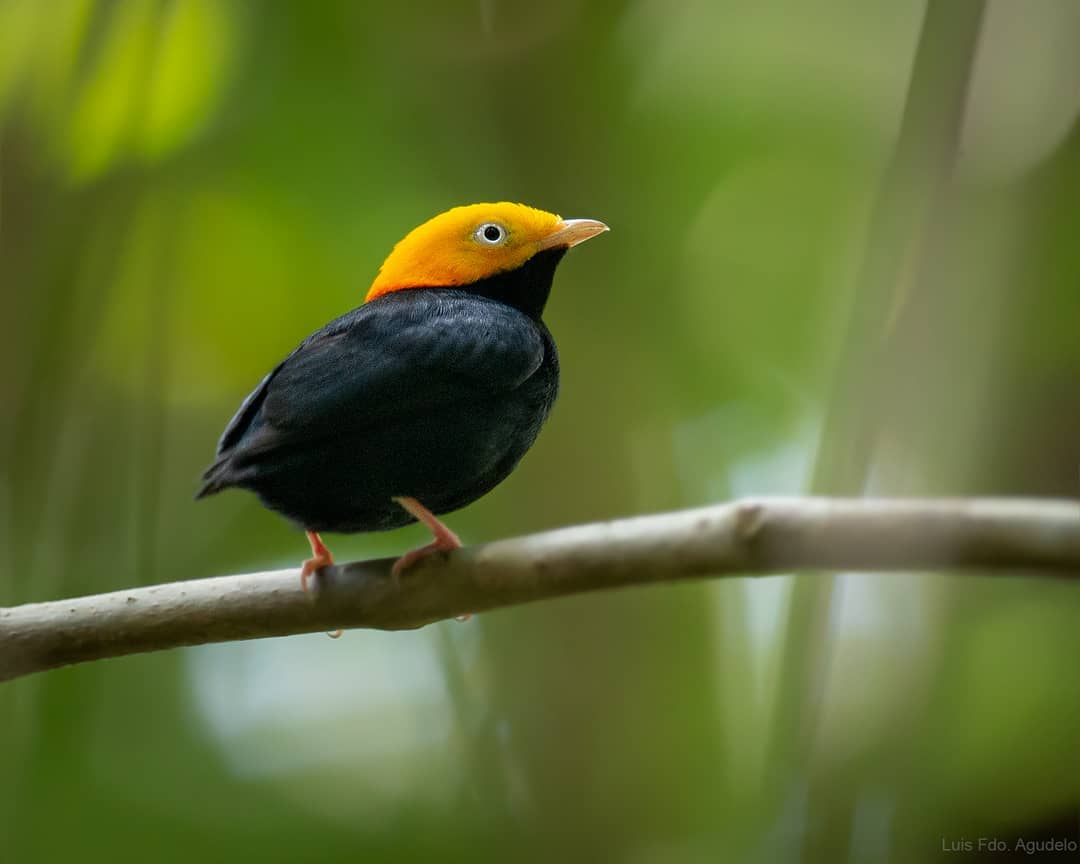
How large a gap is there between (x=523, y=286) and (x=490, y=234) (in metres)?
0.14

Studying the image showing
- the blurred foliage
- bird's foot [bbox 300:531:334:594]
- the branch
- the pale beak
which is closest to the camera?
the branch

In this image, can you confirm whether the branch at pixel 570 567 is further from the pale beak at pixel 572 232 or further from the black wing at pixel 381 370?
the pale beak at pixel 572 232

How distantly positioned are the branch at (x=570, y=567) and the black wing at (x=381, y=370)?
0.31 metres

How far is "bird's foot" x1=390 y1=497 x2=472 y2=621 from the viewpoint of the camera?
1.74 metres

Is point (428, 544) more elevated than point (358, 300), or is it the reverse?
point (358, 300)

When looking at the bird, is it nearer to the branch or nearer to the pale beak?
the pale beak

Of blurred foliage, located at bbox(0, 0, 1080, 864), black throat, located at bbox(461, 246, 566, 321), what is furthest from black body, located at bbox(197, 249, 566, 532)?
blurred foliage, located at bbox(0, 0, 1080, 864)

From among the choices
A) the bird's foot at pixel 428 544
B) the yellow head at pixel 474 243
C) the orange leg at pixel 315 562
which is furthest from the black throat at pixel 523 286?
the orange leg at pixel 315 562

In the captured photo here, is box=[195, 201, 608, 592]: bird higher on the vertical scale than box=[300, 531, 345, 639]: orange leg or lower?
higher

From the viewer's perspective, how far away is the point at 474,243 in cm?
235

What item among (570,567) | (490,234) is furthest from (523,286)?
(570,567)

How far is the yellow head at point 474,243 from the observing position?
2256 millimetres

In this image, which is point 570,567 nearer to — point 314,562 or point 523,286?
point 314,562

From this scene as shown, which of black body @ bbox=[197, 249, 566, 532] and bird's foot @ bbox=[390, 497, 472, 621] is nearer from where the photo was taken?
bird's foot @ bbox=[390, 497, 472, 621]
